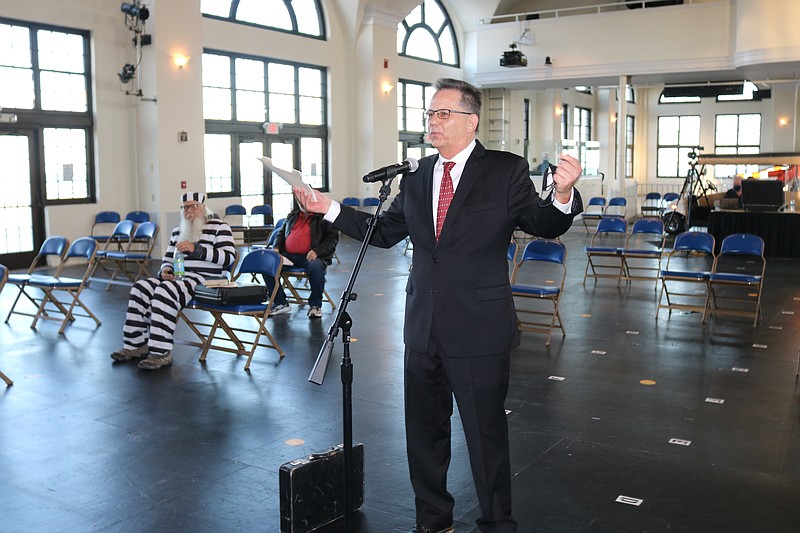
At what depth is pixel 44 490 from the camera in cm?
404

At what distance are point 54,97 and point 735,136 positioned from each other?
22.3 m

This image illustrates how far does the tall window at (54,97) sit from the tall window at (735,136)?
20.6 m

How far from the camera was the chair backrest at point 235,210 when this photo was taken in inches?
616

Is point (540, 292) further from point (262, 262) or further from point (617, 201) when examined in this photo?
point (617, 201)

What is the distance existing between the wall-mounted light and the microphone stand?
11.8 meters

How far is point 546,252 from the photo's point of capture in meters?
8.48

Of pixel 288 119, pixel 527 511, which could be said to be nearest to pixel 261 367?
pixel 527 511

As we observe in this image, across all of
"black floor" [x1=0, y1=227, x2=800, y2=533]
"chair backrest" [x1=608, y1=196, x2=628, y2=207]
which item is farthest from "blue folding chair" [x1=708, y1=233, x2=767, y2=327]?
"chair backrest" [x1=608, y1=196, x2=628, y2=207]

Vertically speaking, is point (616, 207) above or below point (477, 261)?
below

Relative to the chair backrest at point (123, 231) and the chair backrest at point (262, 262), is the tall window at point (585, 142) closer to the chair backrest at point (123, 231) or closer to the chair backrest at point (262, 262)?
the chair backrest at point (123, 231)

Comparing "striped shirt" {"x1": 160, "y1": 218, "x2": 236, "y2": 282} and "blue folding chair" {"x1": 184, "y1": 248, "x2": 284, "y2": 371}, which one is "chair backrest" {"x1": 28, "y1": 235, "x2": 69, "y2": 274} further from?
"striped shirt" {"x1": 160, "y1": 218, "x2": 236, "y2": 282}

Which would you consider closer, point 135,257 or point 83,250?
point 83,250

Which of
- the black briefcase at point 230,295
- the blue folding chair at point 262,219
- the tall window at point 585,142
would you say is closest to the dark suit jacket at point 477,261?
the black briefcase at point 230,295

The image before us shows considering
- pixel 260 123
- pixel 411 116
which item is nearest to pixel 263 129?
pixel 260 123
